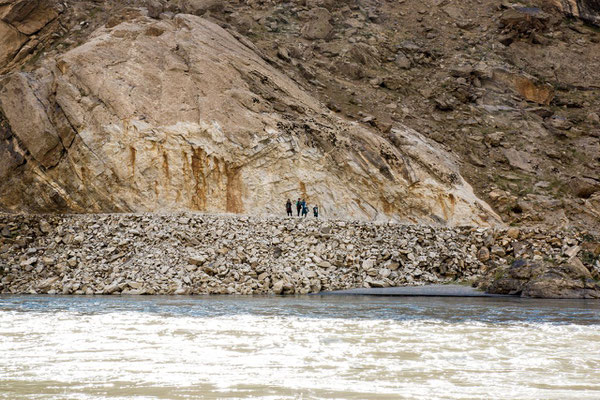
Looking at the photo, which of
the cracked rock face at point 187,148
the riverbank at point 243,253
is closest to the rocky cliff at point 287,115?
the cracked rock face at point 187,148

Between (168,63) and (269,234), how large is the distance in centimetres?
1405

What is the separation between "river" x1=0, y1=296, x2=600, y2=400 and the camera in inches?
293

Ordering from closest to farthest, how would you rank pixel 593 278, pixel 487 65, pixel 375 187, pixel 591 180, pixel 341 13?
pixel 593 278 → pixel 375 187 → pixel 591 180 → pixel 487 65 → pixel 341 13

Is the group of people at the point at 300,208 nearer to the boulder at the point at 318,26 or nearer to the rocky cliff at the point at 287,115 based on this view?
the rocky cliff at the point at 287,115

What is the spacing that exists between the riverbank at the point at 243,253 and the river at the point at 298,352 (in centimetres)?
547

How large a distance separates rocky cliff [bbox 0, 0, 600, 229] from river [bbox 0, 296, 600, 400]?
14226 millimetres

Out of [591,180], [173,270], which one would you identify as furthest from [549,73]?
[173,270]

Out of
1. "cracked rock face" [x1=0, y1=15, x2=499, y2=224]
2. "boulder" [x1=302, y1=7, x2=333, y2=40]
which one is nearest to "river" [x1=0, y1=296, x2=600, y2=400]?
"cracked rock face" [x1=0, y1=15, x2=499, y2=224]

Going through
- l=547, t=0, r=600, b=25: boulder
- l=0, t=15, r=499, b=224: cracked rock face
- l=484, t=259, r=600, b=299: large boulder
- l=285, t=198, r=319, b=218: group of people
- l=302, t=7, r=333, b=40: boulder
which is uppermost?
l=547, t=0, r=600, b=25: boulder

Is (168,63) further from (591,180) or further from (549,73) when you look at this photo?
(549,73)

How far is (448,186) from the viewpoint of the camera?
33.8 metres

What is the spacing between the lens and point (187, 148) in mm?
31188

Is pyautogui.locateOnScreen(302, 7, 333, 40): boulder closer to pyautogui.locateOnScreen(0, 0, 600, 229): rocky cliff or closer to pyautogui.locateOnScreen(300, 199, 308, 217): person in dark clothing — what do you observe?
pyautogui.locateOnScreen(0, 0, 600, 229): rocky cliff

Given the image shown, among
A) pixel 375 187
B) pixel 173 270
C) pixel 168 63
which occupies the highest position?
pixel 168 63
